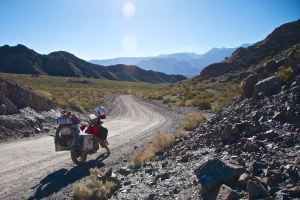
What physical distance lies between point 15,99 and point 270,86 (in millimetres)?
15182

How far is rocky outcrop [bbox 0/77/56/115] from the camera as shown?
1489cm

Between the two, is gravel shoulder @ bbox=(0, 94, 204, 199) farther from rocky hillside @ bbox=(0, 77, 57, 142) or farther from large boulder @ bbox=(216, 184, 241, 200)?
large boulder @ bbox=(216, 184, 241, 200)

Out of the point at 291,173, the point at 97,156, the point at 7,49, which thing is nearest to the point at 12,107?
the point at 97,156

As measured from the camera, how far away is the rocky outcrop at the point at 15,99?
14.9 metres

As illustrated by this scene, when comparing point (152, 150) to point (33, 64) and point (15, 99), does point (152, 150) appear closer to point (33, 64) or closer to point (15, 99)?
point (15, 99)

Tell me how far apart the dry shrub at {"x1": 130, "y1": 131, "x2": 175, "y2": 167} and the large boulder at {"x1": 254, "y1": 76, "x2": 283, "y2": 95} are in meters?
3.79

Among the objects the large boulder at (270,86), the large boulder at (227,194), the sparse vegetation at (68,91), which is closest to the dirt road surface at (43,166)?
the large boulder at (227,194)

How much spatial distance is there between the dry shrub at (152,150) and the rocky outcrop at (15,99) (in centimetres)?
1019

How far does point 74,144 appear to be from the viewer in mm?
8258

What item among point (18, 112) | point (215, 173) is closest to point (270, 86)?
point (215, 173)

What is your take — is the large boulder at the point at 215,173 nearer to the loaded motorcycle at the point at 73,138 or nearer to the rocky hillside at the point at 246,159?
the rocky hillside at the point at 246,159

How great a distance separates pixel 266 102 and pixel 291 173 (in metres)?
3.88

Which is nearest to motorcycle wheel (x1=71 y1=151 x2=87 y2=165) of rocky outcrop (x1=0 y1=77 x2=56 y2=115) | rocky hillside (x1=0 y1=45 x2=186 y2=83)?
rocky outcrop (x1=0 y1=77 x2=56 y2=115)

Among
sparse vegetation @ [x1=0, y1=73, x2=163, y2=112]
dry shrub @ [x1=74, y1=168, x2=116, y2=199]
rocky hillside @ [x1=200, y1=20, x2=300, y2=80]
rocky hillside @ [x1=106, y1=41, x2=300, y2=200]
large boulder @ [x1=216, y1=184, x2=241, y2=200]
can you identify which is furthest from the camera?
rocky hillside @ [x1=200, y1=20, x2=300, y2=80]
